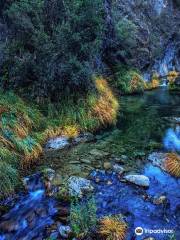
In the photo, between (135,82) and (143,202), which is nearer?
(143,202)

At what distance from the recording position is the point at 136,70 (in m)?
20.3

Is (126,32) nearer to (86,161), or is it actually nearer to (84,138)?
(84,138)

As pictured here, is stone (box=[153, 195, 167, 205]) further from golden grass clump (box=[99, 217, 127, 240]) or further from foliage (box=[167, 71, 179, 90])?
foliage (box=[167, 71, 179, 90])

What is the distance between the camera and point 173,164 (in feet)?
26.7

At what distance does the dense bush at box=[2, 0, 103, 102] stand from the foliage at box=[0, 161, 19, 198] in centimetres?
379

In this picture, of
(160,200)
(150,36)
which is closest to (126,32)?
(150,36)

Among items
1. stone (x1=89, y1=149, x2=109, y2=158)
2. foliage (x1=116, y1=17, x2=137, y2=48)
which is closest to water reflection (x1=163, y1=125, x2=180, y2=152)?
stone (x1=89, y1=149, x2=109, y2=158)

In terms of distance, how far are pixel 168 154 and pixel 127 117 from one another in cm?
399

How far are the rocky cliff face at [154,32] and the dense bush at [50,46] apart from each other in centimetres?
813

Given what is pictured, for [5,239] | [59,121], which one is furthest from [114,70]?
[5,239]

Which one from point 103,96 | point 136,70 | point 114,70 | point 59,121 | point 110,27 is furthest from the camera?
point 136,70

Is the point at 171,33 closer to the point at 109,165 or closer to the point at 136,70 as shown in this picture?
the point at 136,70

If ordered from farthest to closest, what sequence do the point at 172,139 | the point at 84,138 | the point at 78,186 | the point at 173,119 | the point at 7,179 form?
the point at 173,119
the point at 172,139
the point at 84,138
the point at 78,186
the point at 7,179

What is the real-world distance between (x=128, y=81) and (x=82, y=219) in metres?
13.3
